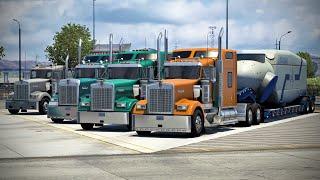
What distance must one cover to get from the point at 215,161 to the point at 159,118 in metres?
5.71

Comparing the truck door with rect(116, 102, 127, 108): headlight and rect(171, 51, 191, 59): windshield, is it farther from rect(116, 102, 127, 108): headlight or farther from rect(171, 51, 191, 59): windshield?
rect(116, 102, 127, 108): headlight

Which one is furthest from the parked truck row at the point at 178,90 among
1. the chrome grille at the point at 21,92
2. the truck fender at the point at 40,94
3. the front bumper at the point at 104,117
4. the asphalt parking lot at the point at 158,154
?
the chrome grille at the point at 21,92

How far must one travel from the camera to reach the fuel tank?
25.6m

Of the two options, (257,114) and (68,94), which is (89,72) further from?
(257,114)

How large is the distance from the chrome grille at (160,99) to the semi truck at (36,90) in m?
12.7

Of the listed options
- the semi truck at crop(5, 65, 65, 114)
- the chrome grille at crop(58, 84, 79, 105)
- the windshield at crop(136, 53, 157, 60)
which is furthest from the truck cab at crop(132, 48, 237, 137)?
the semi truck at crop(5, 65, 65, 114)

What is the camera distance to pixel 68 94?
24188 mm

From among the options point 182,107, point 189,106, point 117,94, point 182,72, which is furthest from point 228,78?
point 117,94

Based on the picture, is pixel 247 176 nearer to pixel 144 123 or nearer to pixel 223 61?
pixel 144 123

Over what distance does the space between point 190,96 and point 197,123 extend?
106cm

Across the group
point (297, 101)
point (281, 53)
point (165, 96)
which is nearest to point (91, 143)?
point (165, 96)

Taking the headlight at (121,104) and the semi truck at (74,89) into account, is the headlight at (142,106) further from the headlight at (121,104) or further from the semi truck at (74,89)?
the semi truck at (74,89)

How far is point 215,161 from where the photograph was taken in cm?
1326

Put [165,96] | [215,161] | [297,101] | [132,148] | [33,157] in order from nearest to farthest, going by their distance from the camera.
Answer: [215,161] → [33,157] → [132,148] → [165,96] → [297,101]
